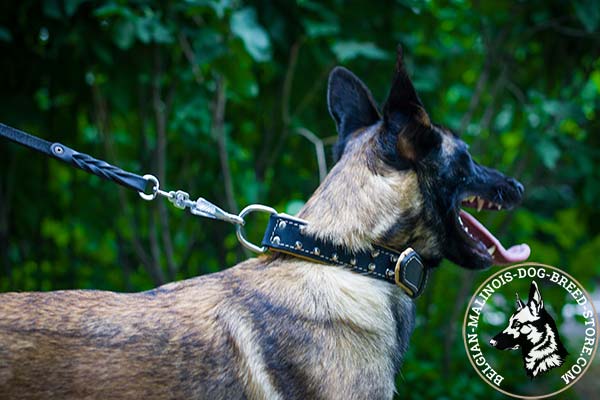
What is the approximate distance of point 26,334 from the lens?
1.92 meters

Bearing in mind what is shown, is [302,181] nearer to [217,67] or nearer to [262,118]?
[262,118]

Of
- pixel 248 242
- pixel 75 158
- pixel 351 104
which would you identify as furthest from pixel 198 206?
pixel 351 104

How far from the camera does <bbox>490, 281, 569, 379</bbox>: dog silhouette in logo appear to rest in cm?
296

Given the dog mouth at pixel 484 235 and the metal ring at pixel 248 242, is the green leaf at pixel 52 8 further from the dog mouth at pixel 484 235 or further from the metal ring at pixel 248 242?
the dog mouth at pixel 484 235

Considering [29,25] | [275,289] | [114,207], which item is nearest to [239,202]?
[114,207]

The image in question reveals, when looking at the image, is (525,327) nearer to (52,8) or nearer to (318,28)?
(318,28)

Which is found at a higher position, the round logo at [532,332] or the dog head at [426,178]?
the dog head at [426,178]

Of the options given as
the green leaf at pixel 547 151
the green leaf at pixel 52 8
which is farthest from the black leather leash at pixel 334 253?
the green leaf at pixel 547 151

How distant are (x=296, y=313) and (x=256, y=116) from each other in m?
3.42

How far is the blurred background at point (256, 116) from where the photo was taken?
13.6 feet

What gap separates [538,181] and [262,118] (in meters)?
2.13

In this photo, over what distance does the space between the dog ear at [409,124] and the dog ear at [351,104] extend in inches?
11.9

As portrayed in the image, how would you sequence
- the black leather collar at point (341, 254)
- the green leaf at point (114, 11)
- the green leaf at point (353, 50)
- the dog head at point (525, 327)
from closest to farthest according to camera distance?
the black leather collar at point (341, 254), the dog head at point (525, 327), the green leaf at point (114, 11), the green leaf at point (353, 50)

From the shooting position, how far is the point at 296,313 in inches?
83.4
